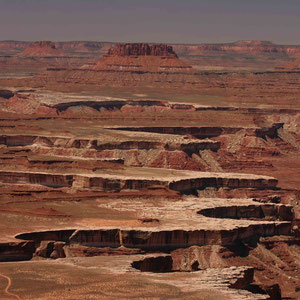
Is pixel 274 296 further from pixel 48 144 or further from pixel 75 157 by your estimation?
pixel 48 144

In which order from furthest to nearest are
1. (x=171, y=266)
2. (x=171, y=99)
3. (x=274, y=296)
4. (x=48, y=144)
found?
(x=171, y=99) → (x=48, y=144) → (x=171, y=266) → (x=274, y=296)

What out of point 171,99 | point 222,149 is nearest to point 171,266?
point 222,149

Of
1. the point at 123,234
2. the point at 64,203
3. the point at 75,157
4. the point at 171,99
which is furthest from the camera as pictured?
the point at 171,99

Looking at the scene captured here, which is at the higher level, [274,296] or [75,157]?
[75,157]

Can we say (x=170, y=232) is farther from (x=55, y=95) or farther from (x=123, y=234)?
(x=55, y=95)

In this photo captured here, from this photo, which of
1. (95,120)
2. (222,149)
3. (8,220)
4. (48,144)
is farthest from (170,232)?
(95,120)

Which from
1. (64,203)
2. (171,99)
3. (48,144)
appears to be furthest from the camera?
(171,99)

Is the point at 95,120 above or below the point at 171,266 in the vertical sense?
above

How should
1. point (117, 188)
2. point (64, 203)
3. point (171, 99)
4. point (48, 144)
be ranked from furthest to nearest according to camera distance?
point (171, 99)
point (48, 144)
point (117, 188)
point (64, 203)

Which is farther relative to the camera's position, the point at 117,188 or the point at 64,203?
the point at 117,188
